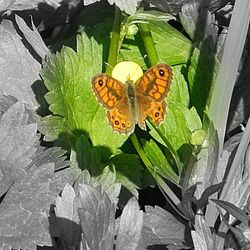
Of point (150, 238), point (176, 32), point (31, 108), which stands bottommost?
point (150, 238)

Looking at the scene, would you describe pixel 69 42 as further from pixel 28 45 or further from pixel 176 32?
pixel 176 32

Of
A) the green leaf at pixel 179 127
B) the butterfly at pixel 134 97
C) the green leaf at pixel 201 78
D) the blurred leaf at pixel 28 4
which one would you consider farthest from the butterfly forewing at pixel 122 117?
the blurred leaf at pixel 28 4

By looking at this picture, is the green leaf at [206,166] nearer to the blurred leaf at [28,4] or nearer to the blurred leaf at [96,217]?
the blurred leaf at [96,217]

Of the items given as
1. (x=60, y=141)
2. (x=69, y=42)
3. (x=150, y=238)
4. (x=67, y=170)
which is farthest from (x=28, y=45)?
(x=150, y=238)

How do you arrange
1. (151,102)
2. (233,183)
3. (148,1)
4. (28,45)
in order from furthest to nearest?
(28,45), (148,1), (233,183), (151,102)

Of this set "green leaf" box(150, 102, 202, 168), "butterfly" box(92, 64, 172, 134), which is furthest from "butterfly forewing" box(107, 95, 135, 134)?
"green leaf" box(150, 102, 202, 168)

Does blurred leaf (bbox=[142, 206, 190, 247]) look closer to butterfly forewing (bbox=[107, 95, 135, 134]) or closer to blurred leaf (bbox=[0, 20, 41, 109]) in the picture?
butterfly forewing (bbox=[107, 95, 135, 134])
